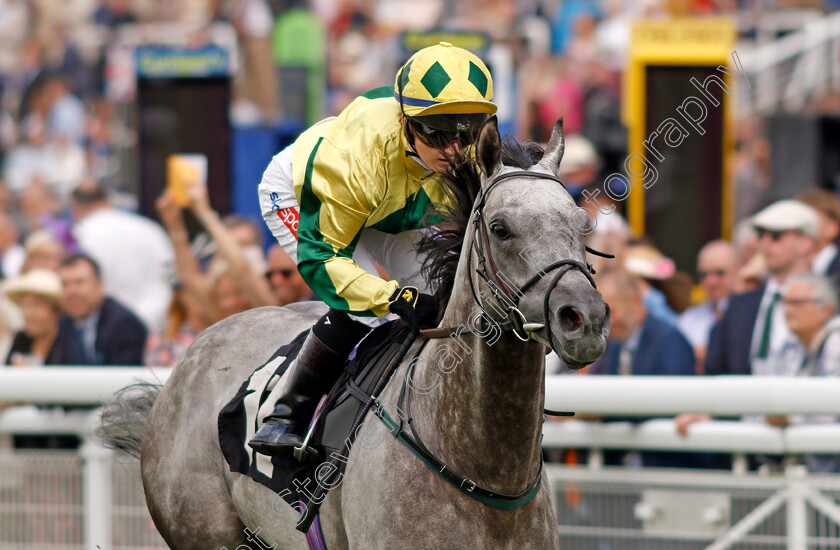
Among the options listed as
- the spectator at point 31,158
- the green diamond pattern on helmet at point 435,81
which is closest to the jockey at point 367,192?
the green diamond pattern on helmet at point 435,81

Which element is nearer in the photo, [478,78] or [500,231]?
[500,231]

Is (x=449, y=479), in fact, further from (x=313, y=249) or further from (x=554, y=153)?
(x=554, y=153)

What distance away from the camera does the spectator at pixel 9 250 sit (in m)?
9.68

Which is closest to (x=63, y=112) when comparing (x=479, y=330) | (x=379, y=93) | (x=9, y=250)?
(x=9, y=250)

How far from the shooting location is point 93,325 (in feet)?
21.9

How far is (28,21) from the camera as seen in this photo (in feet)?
56.3

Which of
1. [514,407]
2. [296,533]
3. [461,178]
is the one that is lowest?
[296,533]

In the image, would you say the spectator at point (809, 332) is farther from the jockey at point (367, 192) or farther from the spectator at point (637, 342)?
the jockey at point (367, 192)

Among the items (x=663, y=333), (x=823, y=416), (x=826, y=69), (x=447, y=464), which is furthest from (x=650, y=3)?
(x=447, y=464)

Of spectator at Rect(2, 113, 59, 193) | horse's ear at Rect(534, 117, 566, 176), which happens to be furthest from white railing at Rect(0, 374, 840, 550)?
spectator at Rect(2, 113, 59, 193)

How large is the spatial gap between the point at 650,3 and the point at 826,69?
2131 millimetres

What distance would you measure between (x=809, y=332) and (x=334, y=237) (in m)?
2.74

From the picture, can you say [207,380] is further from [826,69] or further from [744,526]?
[826,69]

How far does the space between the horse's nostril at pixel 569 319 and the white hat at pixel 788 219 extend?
377 cm
